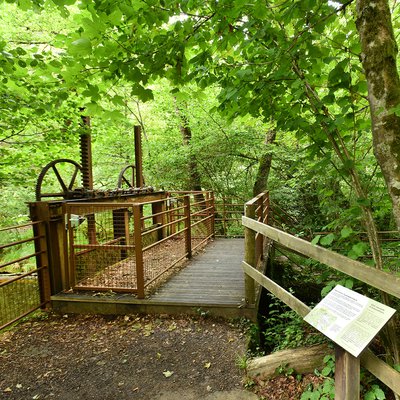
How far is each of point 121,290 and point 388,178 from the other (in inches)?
147

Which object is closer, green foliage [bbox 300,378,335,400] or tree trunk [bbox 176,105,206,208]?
green foliage [bbox 300,378,335,400]

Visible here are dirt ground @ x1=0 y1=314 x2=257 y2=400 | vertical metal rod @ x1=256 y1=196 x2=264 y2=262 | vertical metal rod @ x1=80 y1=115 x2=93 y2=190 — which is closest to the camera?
dirt ground @ x1=0 y1=314 x2=257 y2=400

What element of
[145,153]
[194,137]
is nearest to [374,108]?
[194,137]

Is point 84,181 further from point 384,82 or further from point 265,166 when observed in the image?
point 384,82

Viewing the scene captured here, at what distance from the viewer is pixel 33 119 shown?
660 cm

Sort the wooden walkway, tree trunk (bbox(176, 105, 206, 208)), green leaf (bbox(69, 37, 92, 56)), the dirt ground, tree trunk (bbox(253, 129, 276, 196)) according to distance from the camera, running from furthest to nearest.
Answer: tree trunk (bbox(176, 105, 206, 208)), tree trunk (bbox(253, 129, 276, 196)), the wooden walkway, the dirt ground, green leaf (bbox(69, 37, 92, 56))

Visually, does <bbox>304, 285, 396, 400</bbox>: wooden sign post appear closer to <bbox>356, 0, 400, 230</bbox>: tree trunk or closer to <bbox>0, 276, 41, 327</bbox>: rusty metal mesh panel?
<bbox>356, 0, 400, 230</bbox>: tree trunk

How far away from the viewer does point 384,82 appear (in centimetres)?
192

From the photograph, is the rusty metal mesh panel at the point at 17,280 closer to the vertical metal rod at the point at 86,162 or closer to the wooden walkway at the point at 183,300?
the wooden walkway at the point at 183,300

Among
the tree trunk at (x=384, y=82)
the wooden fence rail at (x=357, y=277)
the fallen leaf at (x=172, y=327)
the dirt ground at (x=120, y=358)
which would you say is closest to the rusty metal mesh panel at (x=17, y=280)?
the dirt ground at (x=120, y=358)

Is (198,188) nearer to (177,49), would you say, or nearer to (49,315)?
(49,315)

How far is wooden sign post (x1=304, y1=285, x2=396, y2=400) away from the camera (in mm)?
1646

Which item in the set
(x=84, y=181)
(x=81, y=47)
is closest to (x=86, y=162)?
(x=84, y=181)

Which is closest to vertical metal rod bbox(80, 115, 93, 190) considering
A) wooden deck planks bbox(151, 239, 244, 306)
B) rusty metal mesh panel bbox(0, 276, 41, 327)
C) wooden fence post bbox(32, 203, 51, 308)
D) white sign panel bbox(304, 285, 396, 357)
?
rusty metal mesh panel bbox(0, 276, 41, 327)
